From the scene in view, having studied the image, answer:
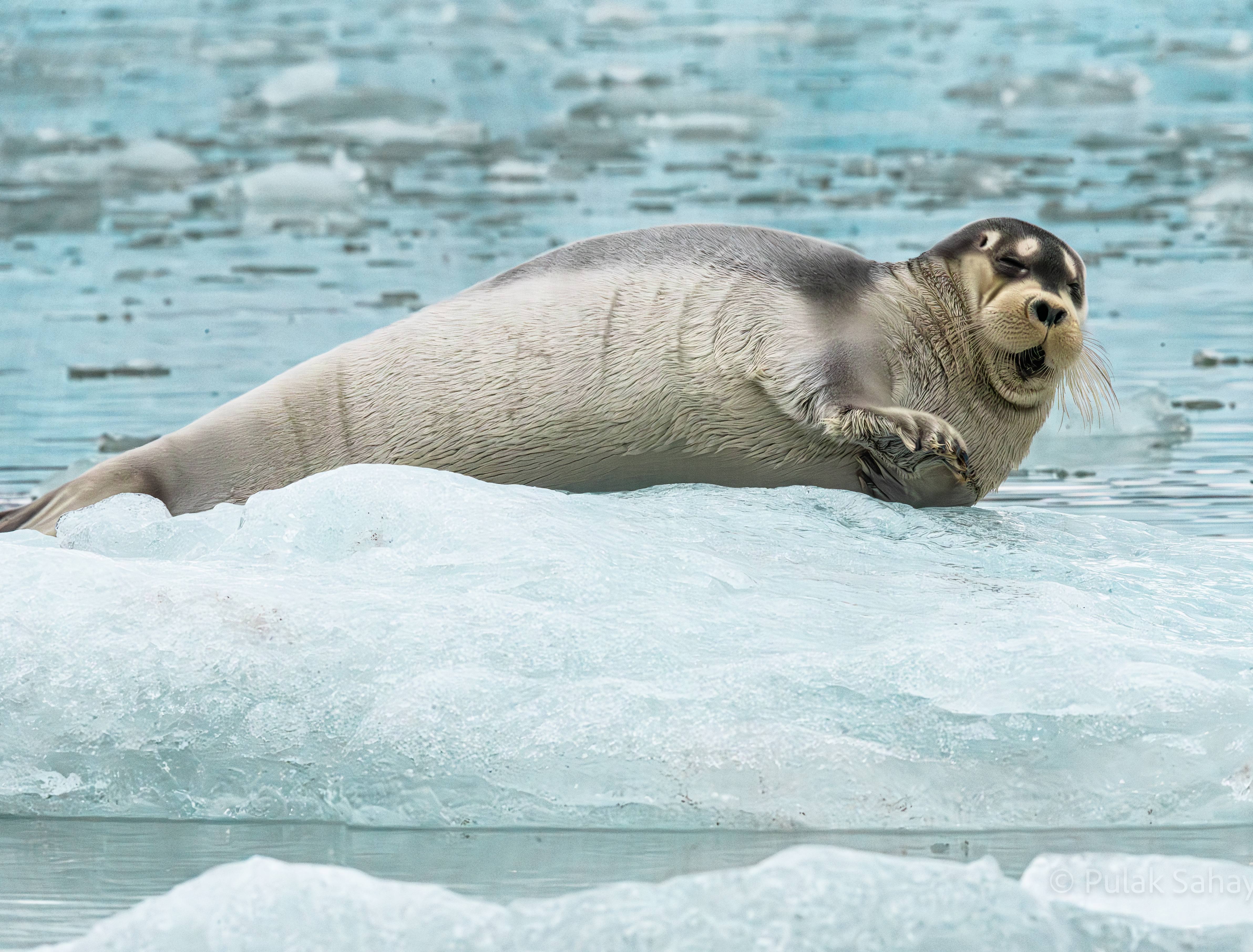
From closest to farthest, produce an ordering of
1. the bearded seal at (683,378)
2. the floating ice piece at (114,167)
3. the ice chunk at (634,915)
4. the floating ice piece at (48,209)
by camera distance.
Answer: the ice chunk at (634,915) → the bearded seal at (683,378) → the floating ice piece at (48,209) → the floating ice piece at (114,167)

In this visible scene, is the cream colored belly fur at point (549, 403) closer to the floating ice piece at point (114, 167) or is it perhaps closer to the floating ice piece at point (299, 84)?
the floating ice piece at point (114, 167)

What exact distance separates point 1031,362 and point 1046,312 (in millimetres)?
159

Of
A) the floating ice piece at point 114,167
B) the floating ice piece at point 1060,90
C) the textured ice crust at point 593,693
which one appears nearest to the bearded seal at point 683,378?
the textured ice crust at point 593,693

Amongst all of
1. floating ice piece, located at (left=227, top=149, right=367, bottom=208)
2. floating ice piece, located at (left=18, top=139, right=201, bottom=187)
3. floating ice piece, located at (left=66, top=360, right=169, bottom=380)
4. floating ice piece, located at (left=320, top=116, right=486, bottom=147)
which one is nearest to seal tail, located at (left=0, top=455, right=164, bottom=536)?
floating ice piece, located at (left=66, top=360, right=169, bottom=380)

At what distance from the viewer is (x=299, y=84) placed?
2128cm

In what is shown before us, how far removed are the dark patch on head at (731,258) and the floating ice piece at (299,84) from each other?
17180 mm

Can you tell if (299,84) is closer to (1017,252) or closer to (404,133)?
(404,133)

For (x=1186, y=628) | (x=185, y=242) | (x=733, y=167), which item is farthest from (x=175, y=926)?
(x=733, y=167)

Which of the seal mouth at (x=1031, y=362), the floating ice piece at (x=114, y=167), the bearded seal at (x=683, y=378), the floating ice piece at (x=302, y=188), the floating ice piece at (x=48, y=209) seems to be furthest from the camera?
the floating ice piece at (x=114, y=167)

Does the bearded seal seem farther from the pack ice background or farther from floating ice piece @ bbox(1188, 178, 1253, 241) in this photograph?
floating ice piece @ bbox(1188, 178, 1253, 241)

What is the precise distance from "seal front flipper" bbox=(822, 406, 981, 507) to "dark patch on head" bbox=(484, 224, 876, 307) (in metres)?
0.42

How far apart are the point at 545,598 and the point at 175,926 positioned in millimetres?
1203

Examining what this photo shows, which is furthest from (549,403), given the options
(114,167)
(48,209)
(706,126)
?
(706,126)

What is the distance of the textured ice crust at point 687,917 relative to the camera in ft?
6.06
